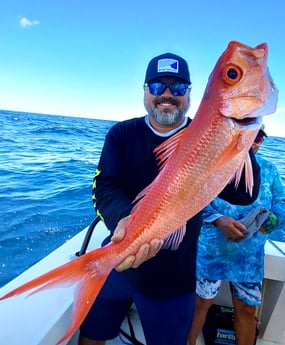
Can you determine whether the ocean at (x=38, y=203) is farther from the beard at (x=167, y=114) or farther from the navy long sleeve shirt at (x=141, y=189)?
the beard at (x=167, y=114)

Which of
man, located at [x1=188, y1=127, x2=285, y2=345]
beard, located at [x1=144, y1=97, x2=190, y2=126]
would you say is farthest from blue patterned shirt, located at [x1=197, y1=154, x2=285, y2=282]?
beard, located at [x1=144, y1=97, x2=190, y2=126]

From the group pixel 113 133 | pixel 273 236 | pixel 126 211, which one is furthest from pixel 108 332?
pixel 273 236

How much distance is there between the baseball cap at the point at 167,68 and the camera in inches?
73.7

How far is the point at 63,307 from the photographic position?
176 centimetres

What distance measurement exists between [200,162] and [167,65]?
1016mm

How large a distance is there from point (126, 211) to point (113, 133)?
0.61 metres

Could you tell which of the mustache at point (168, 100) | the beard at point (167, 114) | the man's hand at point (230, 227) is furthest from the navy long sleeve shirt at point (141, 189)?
A: the man's hand at point (230, 227)

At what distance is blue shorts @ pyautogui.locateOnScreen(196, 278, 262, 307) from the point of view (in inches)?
93.3

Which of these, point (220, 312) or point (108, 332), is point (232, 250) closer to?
point (220, 312)

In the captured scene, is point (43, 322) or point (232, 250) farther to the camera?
point (232, 250)

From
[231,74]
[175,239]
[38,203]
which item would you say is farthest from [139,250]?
[38,203]

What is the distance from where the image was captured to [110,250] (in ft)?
4.14

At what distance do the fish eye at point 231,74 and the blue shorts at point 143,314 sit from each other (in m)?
1.32

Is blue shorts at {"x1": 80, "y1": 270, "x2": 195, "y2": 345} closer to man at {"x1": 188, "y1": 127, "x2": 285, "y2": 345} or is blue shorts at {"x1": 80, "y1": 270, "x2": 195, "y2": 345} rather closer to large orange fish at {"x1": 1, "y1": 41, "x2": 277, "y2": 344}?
man at {"x1": 188, "y1": 127, "x2": 285, "y2": 345}
